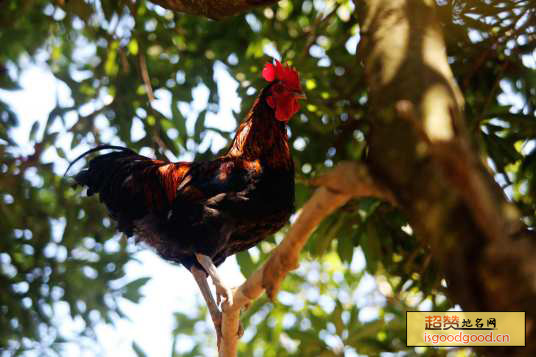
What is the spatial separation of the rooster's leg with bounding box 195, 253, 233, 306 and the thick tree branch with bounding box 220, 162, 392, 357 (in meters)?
0.57

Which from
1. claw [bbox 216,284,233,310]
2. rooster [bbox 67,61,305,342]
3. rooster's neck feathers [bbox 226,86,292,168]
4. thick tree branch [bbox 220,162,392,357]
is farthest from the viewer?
rooster's neck feathers [bbox 226,86,292,168]

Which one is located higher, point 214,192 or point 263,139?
point 263,139

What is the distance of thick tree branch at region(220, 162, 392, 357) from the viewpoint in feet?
4.20

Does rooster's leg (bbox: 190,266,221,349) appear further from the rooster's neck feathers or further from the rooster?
the rooster's neck feathers

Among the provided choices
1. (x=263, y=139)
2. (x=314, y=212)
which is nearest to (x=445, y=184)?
(x=314, y=212)

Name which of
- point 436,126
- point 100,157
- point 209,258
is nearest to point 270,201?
point 209,258

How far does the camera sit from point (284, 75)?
3344 mm

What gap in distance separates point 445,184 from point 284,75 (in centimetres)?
235

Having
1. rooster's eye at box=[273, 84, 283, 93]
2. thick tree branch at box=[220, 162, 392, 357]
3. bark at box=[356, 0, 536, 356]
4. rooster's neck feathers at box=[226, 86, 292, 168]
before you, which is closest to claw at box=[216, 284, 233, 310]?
thick tree branch at box=[220, 162, 392, 357]

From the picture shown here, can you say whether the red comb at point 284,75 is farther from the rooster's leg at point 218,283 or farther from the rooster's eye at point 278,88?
the rooster's leg at point 218,283

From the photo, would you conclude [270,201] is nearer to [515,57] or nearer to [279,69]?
[279,69]

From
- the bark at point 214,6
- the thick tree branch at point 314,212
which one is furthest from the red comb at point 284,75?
the thick tree branch at point 314,212

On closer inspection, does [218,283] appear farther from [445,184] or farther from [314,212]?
[445,184]

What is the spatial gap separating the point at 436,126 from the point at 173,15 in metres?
3.80
